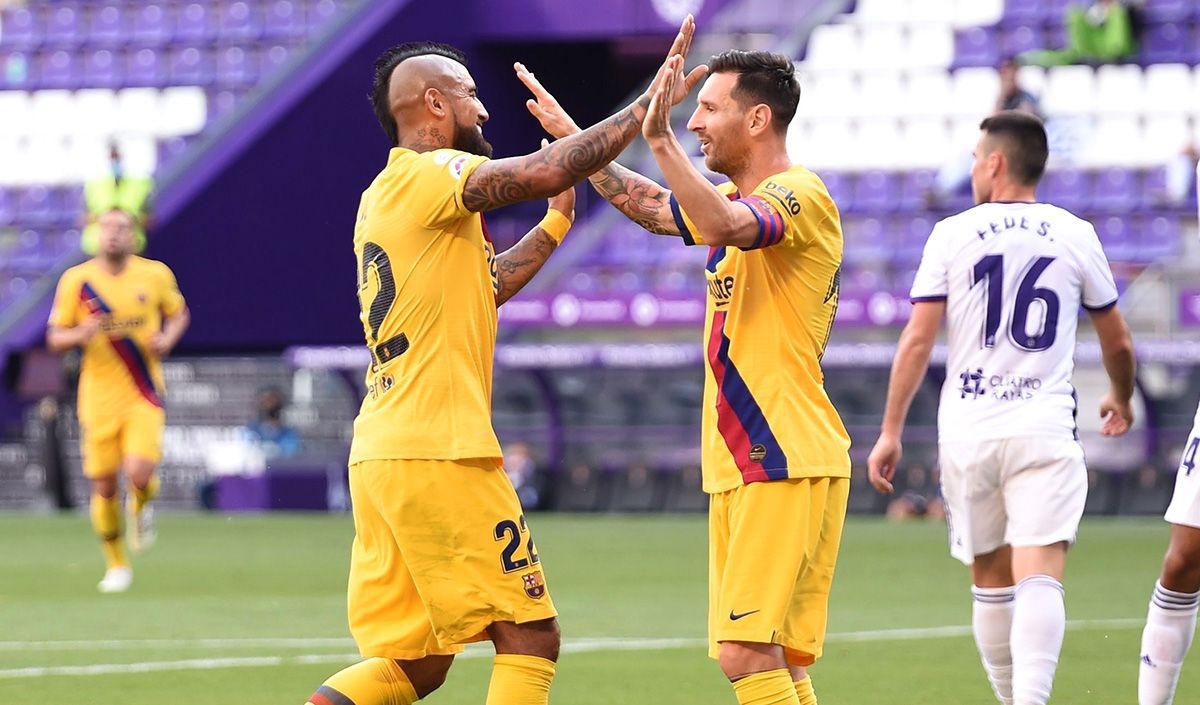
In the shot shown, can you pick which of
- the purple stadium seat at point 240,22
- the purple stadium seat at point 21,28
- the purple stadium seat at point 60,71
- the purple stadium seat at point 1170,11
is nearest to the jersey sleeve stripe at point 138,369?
the purple stadium seat at point 1170,11

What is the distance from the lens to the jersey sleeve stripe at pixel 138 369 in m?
13.5

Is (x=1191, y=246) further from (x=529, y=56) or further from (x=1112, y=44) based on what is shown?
(x=529, y=56)

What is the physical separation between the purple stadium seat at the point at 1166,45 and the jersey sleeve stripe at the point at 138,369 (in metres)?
13.0

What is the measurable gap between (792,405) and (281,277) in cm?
1941

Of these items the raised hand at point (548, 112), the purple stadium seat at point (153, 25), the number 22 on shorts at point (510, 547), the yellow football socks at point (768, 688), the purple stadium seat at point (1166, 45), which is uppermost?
the purple stadium seat at point (153, 25)

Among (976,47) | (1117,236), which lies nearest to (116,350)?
(1117,236)

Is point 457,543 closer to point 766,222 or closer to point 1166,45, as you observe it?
point 766,222

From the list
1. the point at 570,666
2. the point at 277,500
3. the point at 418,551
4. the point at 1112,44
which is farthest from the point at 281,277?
the point at 418,551

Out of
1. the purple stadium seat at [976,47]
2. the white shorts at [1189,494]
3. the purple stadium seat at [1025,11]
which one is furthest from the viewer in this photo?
the purple stadium seat at [1025,11]

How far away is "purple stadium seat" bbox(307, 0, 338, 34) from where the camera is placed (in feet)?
86.2

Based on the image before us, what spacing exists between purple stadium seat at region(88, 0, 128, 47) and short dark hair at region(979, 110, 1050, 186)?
22.2 meters

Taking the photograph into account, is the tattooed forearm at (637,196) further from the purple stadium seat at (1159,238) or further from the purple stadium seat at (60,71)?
the purple stadium seat at (60,71)

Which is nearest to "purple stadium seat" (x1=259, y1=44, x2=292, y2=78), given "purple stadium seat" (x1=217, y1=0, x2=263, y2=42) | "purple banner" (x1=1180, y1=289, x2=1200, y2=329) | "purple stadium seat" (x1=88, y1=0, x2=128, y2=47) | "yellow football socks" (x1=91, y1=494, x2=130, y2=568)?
"purple stadium seat" (x1=217, y1=0, x2=263, y2=42)

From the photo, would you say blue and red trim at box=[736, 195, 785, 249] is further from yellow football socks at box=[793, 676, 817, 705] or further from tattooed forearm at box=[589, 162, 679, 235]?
yellow football socks at box=[793, 676, 817, 705]
